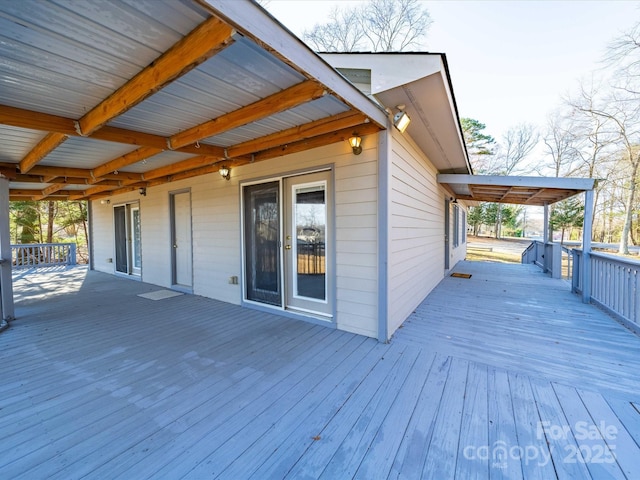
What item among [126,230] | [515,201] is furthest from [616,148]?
[126,230]

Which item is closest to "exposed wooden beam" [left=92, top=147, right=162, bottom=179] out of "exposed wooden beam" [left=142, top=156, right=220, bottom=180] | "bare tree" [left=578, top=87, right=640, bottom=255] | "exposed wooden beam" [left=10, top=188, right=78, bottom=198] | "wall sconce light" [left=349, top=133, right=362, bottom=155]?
"exposed wooden beam" [left=142, top=156, right=220, bottom=180]

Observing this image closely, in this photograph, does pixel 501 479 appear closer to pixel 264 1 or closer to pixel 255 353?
pixel 255 353

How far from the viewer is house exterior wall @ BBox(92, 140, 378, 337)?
3225mm

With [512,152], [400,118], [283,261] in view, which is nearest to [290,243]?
[283,261]

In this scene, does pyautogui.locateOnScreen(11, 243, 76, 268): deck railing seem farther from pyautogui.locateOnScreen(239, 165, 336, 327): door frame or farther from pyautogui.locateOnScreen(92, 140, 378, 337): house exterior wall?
pyautogui.locateOnScreen(239, 165, 336, 327): door frame

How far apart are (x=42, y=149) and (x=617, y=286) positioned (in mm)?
8010

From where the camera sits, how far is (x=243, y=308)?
4508mm

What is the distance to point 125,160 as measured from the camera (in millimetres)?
4230

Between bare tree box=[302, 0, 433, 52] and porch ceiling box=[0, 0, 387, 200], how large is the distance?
34.1 ft

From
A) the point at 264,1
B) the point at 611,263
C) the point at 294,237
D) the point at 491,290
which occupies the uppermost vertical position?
the point at 264,1

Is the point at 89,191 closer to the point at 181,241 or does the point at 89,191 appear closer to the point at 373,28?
the point at 181,241

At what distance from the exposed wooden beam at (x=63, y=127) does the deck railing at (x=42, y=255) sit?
9351mm

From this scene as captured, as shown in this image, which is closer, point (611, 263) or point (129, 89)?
point (129, 89)

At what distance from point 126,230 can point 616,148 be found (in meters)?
21.4
